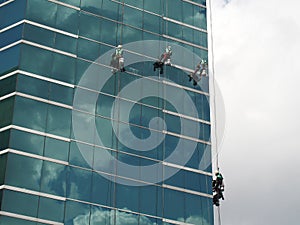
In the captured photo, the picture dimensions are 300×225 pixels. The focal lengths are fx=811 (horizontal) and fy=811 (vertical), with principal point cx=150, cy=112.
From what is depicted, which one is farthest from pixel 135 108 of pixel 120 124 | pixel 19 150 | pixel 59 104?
pixel 19 150

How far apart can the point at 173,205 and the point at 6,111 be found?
1597 centimetres

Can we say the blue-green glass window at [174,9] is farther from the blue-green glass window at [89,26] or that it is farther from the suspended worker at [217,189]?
the suspended worker at [217,189]

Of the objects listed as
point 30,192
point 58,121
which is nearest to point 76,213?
Answer: point 30,192

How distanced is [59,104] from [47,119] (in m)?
1.80

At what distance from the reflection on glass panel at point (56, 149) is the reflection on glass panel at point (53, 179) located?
0.71 meters

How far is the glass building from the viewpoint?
62219 mm

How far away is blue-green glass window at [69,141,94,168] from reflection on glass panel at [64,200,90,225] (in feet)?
11.0

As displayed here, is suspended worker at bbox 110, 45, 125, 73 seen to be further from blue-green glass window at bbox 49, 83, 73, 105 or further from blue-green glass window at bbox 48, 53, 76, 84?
blue-green glass window at bbox 49, 83, 73, 105

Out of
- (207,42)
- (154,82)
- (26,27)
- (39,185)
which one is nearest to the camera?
(39,185)

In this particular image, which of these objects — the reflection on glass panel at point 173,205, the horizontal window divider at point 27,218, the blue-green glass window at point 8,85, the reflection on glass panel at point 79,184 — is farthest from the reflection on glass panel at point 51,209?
the reflection on glass panel at point 173,205

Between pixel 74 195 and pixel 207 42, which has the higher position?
pixel 207 42

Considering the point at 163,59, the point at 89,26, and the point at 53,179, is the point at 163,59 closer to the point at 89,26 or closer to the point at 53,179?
the point at 89,26

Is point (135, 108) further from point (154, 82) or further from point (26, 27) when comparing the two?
point (26, 27)

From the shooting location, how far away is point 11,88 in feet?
210
